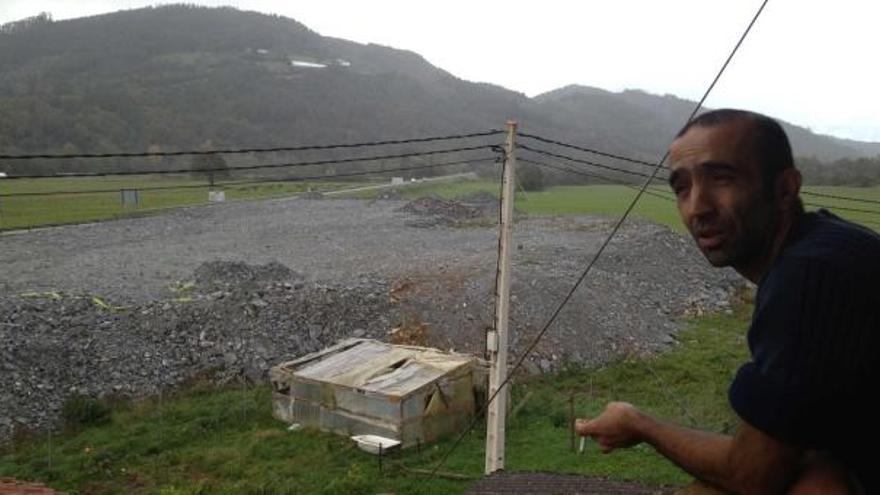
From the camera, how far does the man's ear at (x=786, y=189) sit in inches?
62.0

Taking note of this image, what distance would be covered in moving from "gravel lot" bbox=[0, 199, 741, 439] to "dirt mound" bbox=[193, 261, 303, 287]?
2.9 inches

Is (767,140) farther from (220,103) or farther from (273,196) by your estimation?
(220,103)

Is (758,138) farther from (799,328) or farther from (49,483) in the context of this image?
(49,483)

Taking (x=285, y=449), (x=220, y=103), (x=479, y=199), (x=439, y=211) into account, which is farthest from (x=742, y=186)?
(x=220, y=103)

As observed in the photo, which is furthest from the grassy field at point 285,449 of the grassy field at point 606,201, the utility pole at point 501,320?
the grassy field at point 606,201

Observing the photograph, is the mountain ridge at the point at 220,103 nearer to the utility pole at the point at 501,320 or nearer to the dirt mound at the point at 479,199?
the dirt mound at the point at 479,199

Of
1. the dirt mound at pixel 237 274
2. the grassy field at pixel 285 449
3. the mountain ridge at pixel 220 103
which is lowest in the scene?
the grassy field at pixel 285 449

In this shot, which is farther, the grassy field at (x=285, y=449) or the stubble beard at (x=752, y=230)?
the grassy field at (x=285, y=449)

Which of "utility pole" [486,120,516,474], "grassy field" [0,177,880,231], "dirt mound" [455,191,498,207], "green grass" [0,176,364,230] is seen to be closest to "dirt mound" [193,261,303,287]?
"utility pole" [486,120,516,474]

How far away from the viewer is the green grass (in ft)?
164

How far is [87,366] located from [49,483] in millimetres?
5221

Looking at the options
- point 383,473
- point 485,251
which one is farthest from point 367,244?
point 383,473

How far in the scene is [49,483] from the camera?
44.9 ft

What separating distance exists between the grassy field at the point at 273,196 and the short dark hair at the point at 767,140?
40274 mm
